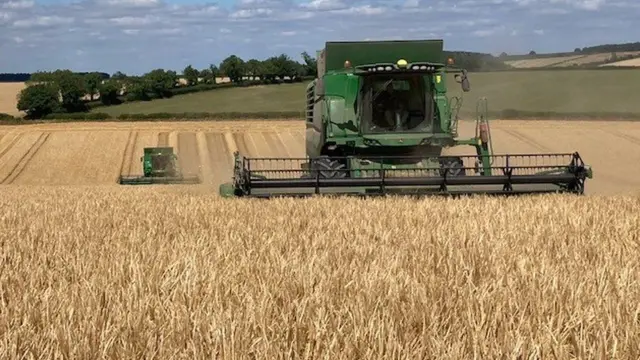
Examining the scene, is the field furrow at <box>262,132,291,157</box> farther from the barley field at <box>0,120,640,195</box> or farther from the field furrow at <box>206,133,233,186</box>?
the field furrow at <box>206,133,233,186</box>

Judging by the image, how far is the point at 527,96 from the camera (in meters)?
33.8

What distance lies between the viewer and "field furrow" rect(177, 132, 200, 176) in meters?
27.9

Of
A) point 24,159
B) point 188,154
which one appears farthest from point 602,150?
point 24,159

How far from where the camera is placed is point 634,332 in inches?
107

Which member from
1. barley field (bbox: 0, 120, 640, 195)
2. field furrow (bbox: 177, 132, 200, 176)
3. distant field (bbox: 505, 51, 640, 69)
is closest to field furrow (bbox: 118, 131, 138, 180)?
barley field (bbox: 0, 120, 640, 195)

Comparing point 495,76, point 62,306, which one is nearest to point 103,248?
point 62,306

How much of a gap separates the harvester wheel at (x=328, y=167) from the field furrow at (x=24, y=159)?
19.0 m

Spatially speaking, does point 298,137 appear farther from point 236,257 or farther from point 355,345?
point 355,345

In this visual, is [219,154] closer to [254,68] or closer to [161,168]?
[161,168]

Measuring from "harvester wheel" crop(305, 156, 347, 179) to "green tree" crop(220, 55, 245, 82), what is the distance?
55789mm

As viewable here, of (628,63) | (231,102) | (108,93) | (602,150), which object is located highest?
(628,63)

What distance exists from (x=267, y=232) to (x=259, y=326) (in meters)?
3.09

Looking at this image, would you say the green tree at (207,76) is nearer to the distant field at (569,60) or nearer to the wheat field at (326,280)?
the distant field at (569,60)

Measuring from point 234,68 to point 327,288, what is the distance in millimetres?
64169
